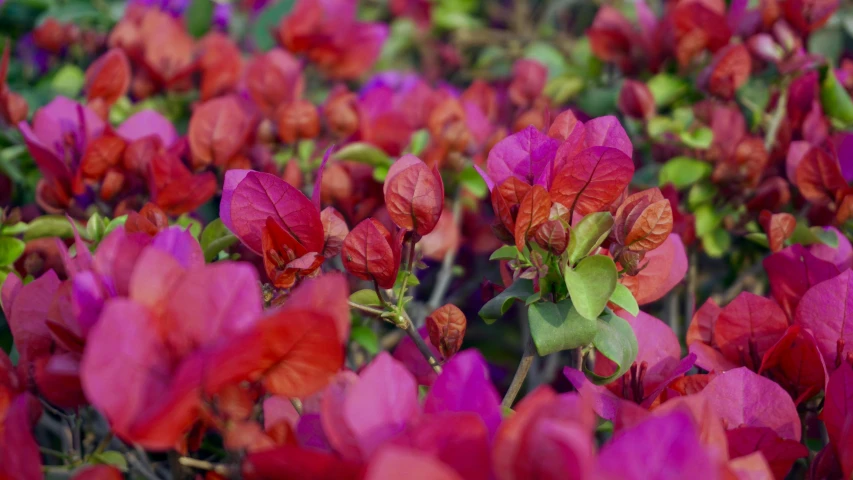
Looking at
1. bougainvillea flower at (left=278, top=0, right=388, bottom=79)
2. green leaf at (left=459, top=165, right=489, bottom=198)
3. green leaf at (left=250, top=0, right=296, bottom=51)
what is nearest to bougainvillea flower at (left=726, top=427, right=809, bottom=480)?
green leaf at (left=459, top=165, right=489, bottom=198)

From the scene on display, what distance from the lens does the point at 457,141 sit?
1.09 meters

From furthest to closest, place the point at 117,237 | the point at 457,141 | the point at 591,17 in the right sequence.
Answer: the point at 591,17 → the point at 457,141 → the point at 117,237

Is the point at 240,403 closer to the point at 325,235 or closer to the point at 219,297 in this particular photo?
the point at 219,297

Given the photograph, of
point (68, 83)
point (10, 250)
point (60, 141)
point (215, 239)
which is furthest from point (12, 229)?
point (68, 83)

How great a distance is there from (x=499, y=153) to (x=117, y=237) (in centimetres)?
34

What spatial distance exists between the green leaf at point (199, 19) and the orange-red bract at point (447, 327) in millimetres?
1209

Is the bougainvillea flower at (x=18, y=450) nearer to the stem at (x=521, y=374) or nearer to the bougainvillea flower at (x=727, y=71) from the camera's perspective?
the stem at (x=521, y=374)

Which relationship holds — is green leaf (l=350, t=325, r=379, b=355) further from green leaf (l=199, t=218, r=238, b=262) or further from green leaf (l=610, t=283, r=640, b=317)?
green leaf (l=610, t=283, r=640, b=317)

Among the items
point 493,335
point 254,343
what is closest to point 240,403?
point 254,343

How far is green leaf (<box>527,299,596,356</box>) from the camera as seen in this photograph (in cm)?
63

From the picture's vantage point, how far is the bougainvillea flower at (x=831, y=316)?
714mm

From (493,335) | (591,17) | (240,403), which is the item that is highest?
(240,403)

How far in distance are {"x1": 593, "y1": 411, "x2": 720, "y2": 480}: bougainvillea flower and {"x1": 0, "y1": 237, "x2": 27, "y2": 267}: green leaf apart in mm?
727

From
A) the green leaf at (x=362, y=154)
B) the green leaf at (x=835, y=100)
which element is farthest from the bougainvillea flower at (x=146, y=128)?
the green leaf at (x=835, y=100)
